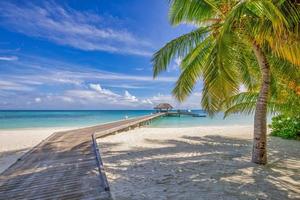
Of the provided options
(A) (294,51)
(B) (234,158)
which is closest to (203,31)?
(A) (294,51)

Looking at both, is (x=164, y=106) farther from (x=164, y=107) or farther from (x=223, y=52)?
(x=223, y=52)

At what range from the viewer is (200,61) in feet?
25.0

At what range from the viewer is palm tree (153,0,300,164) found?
16.4ft

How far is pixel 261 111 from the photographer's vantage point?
6863mm

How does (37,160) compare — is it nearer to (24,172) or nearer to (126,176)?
(24,172)

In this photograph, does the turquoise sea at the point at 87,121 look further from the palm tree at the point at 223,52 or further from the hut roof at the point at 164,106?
the palm tree at the point at 223,52

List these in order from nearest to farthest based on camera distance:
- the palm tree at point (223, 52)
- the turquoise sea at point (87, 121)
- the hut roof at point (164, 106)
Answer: the palm tree at point (223, 52) → the turquoise sea at point (87, 121) → the hut roof at point (164, 106)

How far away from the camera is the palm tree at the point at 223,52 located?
4.99m

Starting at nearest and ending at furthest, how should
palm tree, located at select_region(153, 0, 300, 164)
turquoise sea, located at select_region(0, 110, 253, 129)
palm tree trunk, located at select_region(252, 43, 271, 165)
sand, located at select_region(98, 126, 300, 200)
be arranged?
sand, located at select_region(98, 126, 300, 200) < palm tree, located at select_region(153, 0, 300, 164) < palm tree trunk, located at select_region(252, 43, 271, 165) < turquoise sea, located at select_region(0, 110, 253, 129)

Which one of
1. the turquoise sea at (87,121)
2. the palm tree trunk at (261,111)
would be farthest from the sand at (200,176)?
the turquoise sea at (87,121)

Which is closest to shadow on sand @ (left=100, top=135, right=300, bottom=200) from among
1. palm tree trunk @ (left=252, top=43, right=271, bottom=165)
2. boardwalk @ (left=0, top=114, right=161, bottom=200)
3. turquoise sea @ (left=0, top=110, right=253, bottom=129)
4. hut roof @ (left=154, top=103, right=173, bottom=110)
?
palm tree trunk @ (left=252, top=43, right=271, bottom=165)

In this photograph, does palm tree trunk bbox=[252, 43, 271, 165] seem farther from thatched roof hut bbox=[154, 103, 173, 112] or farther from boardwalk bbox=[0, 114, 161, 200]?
thatched roof hut bbox=[154, 103, 173, 112]

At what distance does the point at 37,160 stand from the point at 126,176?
2.77 m

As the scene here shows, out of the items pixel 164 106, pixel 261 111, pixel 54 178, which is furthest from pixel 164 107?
pixel 54 178
